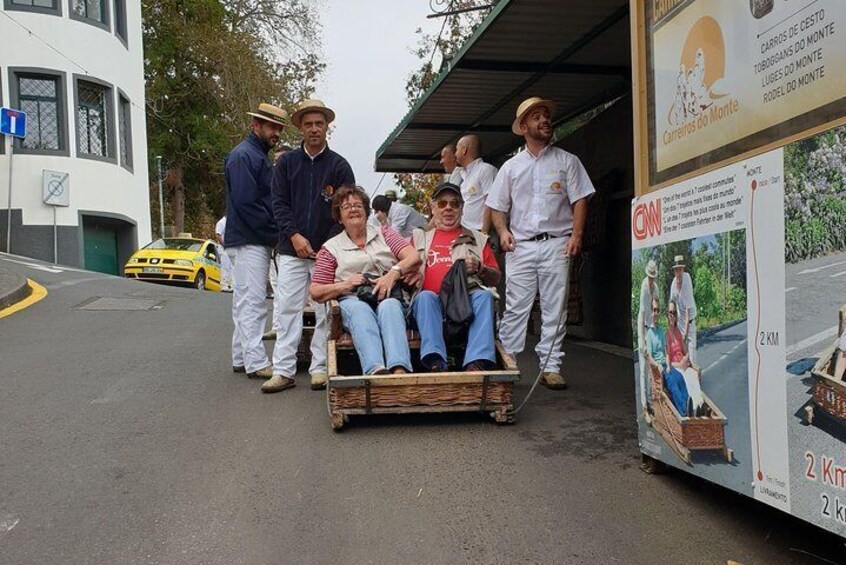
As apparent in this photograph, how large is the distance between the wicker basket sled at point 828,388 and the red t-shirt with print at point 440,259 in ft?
9.88

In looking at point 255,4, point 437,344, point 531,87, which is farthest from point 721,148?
point 255,4

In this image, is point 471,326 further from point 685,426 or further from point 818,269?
point 818,269

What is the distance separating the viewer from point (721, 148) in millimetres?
2924

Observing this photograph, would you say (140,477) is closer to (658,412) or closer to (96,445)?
(96,445)

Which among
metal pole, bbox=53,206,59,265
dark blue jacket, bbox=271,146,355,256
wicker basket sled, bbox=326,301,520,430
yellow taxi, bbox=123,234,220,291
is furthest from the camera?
metal pole, bbox=53,206,59,265

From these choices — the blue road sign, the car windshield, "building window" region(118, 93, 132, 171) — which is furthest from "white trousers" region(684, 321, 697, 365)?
"building window" region(118, 93, 132, 171)

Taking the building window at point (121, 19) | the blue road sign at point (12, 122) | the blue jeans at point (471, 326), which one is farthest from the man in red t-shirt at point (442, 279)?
the building window at point (121, 19)

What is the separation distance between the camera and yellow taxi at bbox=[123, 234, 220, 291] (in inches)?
702

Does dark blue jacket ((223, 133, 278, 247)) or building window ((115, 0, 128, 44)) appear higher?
building window ((115, 0, 128, 44))

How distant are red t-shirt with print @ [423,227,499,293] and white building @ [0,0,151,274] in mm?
18248

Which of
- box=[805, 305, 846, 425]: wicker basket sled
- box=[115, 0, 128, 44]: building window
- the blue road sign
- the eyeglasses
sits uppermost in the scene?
box=[115, 0, 128, 44]: building window

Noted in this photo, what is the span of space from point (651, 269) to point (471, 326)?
1.65 metres

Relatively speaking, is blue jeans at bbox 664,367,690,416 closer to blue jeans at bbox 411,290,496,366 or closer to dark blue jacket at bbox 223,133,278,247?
blue jeans at bbox 411,290,496,366

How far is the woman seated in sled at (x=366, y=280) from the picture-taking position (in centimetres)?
471
